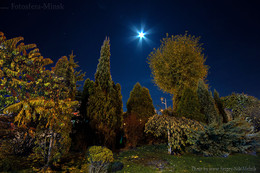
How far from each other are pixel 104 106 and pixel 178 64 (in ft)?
28.9

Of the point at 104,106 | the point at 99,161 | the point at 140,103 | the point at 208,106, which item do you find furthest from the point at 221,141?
the point at 104,106

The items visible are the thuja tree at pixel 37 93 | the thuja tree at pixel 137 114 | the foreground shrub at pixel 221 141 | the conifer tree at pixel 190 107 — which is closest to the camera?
the thuja tree at pixel 37 93

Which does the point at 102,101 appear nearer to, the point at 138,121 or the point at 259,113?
the point at 138,121

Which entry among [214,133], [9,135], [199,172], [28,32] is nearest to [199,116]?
[214,133]

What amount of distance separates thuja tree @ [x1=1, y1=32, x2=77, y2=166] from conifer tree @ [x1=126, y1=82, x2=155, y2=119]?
5.58 metres

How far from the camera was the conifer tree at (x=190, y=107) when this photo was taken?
8.13 meters

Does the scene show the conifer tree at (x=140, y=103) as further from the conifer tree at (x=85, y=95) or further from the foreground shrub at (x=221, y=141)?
the foreground shrub at (x=221, y=141)

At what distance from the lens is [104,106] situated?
682cm

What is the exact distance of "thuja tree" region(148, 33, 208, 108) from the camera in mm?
12148

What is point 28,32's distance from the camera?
6957mm

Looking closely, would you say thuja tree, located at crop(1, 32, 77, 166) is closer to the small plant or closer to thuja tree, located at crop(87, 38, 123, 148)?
Result: the small plant

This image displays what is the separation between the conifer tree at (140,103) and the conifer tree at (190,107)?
224 centimetres

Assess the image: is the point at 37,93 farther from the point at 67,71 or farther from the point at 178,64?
the point at 178,64

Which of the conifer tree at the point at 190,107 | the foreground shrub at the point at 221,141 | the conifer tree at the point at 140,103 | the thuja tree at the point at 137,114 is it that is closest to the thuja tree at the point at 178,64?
the conifer tree at the point at 190,107
